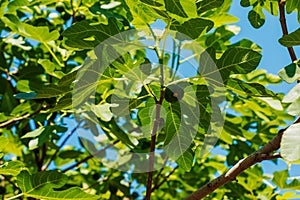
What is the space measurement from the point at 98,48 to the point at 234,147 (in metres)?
0.91

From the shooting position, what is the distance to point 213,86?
1.31 metres

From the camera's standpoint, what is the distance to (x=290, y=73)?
104cm

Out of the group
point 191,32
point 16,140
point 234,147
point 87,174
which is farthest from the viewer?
point 87,174

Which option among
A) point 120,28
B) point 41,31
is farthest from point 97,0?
point 120,28

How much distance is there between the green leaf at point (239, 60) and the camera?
1179mm

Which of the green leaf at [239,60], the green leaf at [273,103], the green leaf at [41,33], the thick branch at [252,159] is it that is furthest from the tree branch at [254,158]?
the green leaf at [41,33]

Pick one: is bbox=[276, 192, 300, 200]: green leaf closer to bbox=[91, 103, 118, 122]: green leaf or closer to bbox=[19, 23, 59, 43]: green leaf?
bbox=[91, 103, 118, 122]: green leaf

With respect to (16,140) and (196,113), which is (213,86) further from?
(16,140)

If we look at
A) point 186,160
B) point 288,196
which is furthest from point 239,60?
point 288,196

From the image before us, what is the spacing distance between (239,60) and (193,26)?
13 cm

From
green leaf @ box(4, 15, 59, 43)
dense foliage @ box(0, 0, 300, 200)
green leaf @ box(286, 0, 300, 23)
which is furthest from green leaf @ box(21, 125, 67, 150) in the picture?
green leaf @ box(286, 0, 300, 23)

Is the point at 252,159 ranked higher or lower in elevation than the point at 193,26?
lower

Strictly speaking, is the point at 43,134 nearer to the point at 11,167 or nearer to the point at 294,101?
the point at 11,167

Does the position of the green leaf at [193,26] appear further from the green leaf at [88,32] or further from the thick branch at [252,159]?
the thick branch at [252,159]
